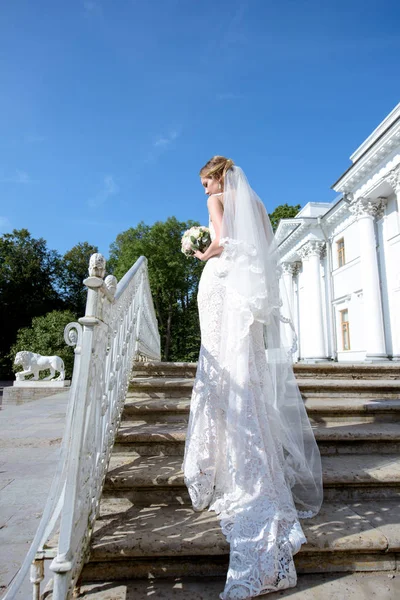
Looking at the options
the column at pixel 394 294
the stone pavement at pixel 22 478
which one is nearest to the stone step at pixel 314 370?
the stone pavement at pixel 22 478

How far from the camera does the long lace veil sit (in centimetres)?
206

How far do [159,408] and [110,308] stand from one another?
51.6 inches

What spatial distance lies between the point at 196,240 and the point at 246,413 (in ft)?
4.61

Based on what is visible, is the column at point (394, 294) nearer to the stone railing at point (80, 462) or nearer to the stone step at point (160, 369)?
the stone step at point (160, 369)

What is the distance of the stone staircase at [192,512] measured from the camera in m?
1.63

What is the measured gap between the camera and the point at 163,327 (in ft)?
104

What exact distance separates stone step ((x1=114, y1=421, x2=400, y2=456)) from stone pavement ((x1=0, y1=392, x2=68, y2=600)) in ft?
2.33

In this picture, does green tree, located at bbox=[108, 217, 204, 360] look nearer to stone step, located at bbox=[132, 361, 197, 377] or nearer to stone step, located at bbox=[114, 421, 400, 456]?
stone step, located at bbox=[132, 361, 197, 377]

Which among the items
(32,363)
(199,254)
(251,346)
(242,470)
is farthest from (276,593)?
(32,363)

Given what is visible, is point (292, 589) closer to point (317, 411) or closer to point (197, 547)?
point (197, 547)

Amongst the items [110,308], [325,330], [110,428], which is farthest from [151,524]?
[325,330]

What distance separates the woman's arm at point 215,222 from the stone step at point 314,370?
2290 millimetres

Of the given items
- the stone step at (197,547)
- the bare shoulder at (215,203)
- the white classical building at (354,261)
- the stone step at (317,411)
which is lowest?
the stone step at (197,547)

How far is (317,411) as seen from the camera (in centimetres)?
312
